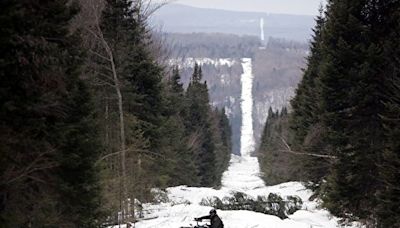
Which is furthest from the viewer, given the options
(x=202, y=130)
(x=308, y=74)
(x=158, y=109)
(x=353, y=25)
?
(x=202, y=130)

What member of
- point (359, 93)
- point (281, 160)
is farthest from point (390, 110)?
point (281, 160)

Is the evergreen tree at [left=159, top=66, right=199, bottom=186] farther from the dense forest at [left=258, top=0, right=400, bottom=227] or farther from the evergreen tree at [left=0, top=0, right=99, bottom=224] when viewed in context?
the evergreen tree at [left=0, top=0, right=99, bottom=224]

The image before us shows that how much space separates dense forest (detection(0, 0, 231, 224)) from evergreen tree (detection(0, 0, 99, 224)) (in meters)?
0.02

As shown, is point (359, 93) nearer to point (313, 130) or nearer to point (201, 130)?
point (313, 130)

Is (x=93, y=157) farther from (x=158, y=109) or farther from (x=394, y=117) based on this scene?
(x=158, y=109)

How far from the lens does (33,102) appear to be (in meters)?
10.5

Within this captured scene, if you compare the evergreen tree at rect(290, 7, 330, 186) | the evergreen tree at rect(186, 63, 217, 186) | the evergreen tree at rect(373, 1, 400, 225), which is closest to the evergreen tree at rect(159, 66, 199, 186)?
the evergreen tree at rect(186, 63, 217, 186)

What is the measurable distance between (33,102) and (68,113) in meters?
4.68

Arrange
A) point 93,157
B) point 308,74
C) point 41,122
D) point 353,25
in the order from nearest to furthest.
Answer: point 41,122 < point 93,157 < point 353,25 < point 308,74

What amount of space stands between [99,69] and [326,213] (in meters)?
13.4

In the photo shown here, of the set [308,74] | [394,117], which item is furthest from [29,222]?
[308,74]

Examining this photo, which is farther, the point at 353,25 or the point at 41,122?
the point at 353,25

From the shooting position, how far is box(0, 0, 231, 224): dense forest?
10.0 m

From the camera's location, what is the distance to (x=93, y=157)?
15.7 m
